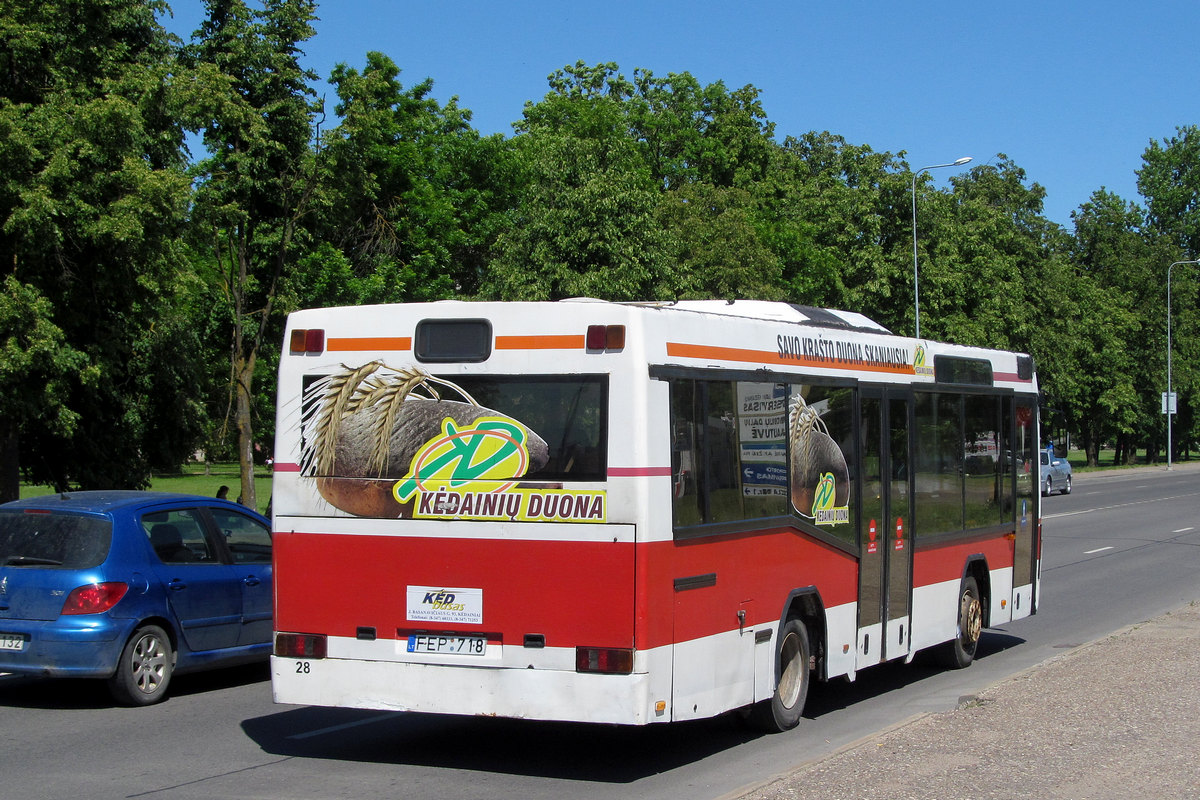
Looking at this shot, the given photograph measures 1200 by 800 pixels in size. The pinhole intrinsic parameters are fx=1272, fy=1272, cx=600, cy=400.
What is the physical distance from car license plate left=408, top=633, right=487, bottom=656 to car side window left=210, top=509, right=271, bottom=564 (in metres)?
3.63

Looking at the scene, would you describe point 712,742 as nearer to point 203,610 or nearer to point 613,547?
point 613,547

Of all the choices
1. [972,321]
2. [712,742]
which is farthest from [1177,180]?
A: [712,742]

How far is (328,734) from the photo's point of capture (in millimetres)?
8875

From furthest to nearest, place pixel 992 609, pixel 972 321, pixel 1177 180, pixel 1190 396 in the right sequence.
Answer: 1. pixel 1177 180
2. pixel 1190 396
3. pixel 972 321
4. pixel 992 609

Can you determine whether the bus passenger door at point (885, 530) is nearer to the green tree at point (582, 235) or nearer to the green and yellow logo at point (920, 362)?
the green and yellow logo at point (920, 362)

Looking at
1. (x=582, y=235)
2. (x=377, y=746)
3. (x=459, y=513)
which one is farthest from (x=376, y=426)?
(x=582, y=235)

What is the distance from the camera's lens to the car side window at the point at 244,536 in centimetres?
1070

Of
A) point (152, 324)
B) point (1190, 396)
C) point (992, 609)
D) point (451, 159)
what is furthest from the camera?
point (1190, 396)

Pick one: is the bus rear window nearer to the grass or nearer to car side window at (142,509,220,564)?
car side window at (142,509,220,564)

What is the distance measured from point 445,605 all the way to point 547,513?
2.84ft

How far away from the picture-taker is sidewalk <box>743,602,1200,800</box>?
665 cm

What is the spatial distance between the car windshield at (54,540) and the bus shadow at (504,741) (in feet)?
5.75

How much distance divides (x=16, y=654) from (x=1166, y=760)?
7.71 metres

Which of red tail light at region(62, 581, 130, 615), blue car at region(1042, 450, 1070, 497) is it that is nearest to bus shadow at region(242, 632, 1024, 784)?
red tail light at region(62, 581, 130, 615)
